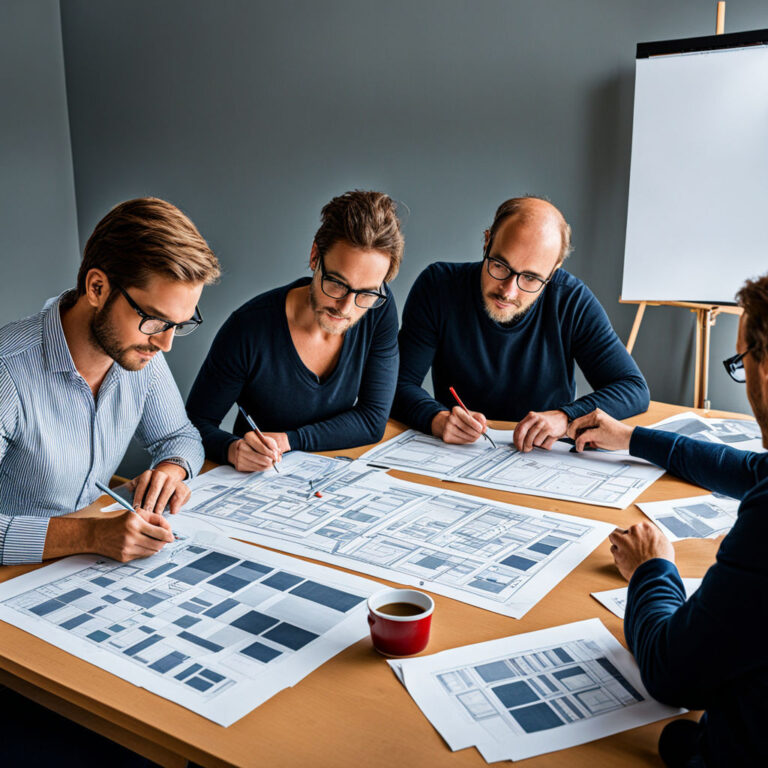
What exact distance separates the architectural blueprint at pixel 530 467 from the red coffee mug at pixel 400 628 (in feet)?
1.89

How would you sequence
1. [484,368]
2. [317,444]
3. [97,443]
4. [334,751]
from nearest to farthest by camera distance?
[334,751] → [97,443] → [317,444] → [484,368]

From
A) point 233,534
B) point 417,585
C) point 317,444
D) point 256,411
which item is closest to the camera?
point 417,585

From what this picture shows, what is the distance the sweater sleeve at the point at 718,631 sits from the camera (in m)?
0.73

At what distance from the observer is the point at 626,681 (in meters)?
0.88

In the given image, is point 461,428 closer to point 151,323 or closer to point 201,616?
point 151,323

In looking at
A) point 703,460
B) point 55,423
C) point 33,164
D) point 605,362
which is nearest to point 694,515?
point 703,460

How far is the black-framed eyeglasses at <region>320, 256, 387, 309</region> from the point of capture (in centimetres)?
174

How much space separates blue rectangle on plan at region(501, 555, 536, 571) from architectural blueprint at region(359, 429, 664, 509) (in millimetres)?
283

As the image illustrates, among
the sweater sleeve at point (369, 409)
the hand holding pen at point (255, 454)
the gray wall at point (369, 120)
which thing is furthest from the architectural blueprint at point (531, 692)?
the gray wall at point (369, 120)

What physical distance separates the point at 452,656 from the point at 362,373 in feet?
3.65

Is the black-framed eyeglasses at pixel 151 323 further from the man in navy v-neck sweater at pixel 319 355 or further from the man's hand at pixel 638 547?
the man's hand at pixel 638 547

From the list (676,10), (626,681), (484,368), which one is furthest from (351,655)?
(676,10)

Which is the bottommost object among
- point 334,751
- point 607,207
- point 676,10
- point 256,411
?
point 334,751

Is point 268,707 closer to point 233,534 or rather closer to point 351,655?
point 351,655
